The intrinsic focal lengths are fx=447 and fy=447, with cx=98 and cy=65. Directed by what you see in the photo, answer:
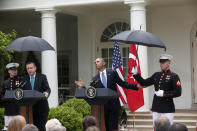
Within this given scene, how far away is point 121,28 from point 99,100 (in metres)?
8.92

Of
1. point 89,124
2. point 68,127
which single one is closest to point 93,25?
point 68,127

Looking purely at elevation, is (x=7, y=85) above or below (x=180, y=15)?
below

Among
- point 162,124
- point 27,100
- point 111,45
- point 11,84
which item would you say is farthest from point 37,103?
point 111,45

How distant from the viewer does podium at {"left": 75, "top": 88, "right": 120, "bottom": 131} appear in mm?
7367

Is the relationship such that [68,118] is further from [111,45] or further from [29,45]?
[111,45]

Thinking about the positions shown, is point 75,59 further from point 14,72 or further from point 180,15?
point 14,72

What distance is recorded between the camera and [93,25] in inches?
651

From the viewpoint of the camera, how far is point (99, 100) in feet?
24.5

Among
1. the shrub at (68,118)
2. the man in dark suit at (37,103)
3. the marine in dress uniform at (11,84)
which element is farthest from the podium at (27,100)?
the shrub at (68,118)

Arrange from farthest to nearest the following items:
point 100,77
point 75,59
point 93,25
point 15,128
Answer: point 75,59 < point 93,25 < point 100,77 < point 15,128

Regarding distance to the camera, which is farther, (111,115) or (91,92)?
(111,115)

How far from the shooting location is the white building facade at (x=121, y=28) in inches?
550

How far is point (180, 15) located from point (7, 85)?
7.93 metres

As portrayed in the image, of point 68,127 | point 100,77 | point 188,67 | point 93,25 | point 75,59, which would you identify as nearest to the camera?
point 100,77
